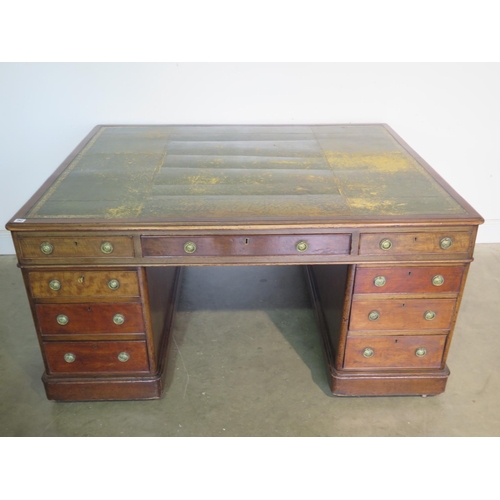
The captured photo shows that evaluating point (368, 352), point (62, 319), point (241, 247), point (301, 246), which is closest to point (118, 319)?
point (62, 319)

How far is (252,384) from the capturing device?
7.39 feet

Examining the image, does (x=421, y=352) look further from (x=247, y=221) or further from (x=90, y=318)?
(x=90, y=318)

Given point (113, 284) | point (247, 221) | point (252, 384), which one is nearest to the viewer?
point (247, 221)

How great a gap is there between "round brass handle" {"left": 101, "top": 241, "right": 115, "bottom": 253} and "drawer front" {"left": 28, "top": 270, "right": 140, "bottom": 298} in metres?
0.10

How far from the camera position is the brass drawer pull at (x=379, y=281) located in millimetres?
1933

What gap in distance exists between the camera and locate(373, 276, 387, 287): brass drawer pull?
76.1 inches

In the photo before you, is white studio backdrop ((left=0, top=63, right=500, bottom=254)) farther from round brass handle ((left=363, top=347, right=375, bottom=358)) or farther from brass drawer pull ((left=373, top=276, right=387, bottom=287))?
round brass handle ((left=363, top=347, right=375, bottom=358))

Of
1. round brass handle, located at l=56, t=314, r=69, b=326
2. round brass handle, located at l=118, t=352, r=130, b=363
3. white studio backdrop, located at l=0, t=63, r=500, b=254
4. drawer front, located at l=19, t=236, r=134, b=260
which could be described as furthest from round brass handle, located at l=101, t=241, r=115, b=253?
white studio backdrop, located at l=0, t=63, r=500, b=254

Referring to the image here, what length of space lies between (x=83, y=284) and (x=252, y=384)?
0.85 metres

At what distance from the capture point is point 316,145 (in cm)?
246

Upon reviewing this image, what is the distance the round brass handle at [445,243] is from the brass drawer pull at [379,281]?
0.24 metres

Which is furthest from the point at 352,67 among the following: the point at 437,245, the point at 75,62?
the point at 75,62

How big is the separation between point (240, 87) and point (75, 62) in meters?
0.85

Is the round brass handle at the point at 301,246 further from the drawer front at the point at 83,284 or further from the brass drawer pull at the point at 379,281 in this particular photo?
the drawer front at the point at 83,284
